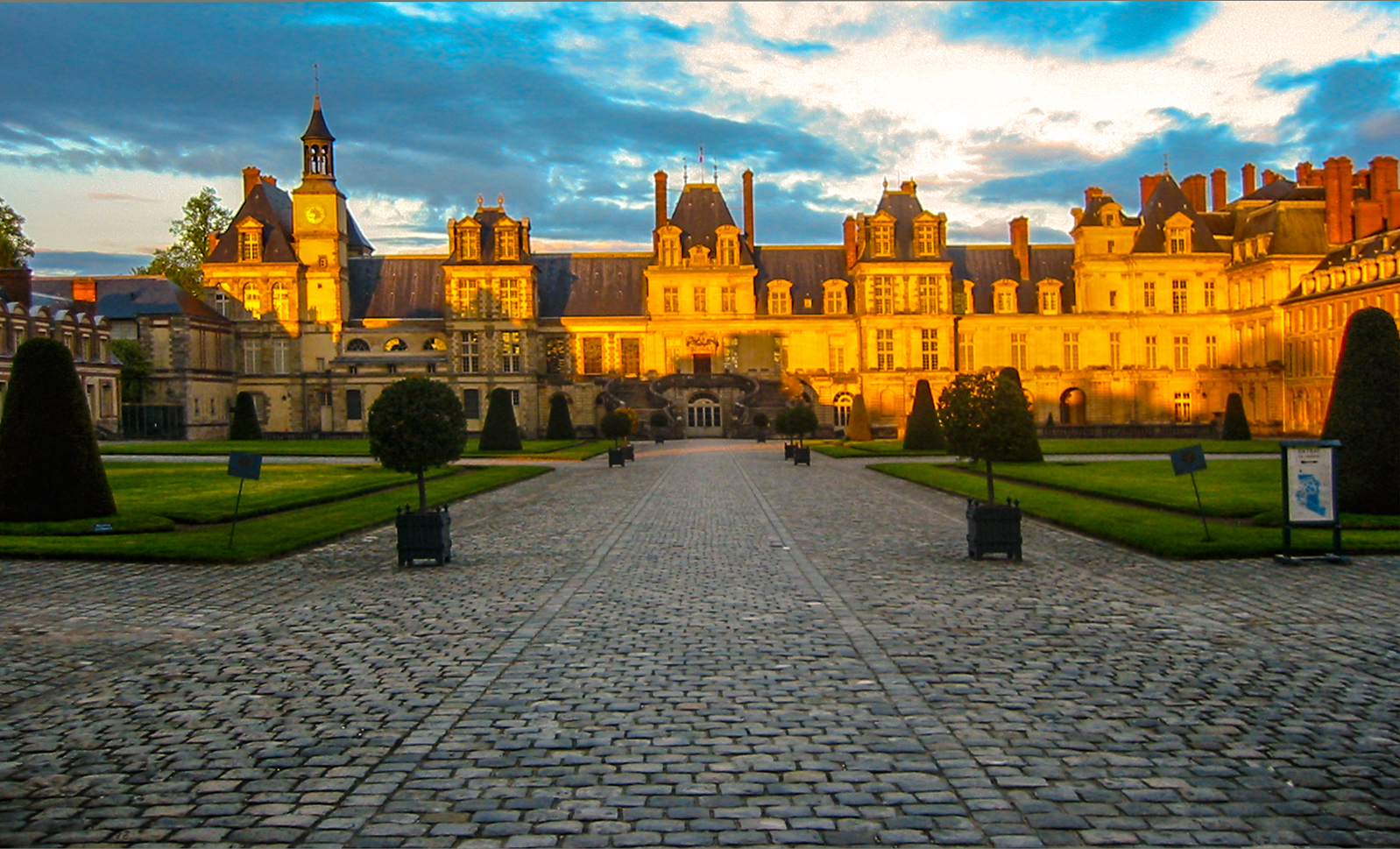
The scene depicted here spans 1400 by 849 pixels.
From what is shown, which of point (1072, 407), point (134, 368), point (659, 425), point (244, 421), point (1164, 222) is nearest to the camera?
point (244, 421)

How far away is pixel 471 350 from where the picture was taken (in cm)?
6247

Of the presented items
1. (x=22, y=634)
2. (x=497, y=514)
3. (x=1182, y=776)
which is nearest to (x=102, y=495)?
(x=497, y=514)

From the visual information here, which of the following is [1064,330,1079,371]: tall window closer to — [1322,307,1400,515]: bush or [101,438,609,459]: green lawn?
[101,438,609,459]: green lawn

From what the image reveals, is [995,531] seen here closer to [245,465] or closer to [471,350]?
[245,465]

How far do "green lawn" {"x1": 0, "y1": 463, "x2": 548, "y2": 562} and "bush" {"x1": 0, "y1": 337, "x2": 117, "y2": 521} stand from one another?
0.65 meters

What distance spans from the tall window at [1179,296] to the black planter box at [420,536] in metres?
58.1

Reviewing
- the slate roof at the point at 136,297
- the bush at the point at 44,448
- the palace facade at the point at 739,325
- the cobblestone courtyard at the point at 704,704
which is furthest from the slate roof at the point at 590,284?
the cobblestone courtyard at the point at 704,704

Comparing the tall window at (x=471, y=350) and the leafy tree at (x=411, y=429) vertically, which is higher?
the tall window at (x=471, y=350)

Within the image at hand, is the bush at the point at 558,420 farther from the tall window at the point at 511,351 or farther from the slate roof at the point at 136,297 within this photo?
the slate roof at the point at 136,297

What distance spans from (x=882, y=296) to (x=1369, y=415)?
47.1 metres

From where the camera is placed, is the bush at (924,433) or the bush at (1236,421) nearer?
the bush at (924,433)

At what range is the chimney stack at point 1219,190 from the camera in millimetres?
66875

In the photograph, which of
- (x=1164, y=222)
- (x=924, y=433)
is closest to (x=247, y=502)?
(x=924, y=433)

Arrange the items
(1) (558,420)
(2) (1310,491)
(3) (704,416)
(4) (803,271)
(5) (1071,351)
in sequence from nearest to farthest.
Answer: (2) (1310,491)
(1) (558,420)
(3) (704,416)
(5) (1071,351)
(4) (803,271)
